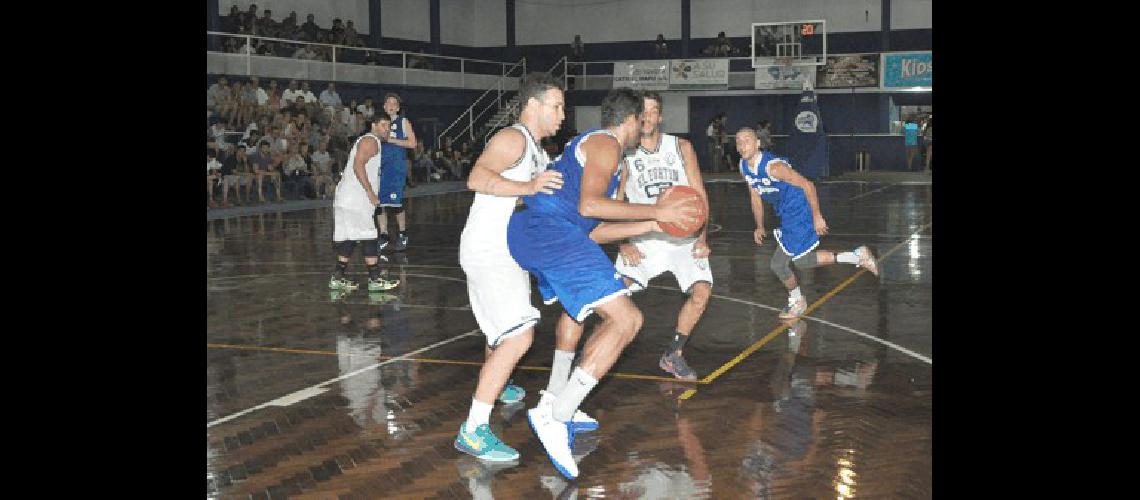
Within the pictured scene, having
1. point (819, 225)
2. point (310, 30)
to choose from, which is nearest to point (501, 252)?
point (819, 225)

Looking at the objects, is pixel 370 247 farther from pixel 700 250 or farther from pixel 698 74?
pixel 698 74

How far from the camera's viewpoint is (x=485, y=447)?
530cm

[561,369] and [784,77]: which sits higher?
[784,77]

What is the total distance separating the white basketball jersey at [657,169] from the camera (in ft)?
23.9

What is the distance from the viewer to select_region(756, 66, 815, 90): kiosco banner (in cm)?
3306

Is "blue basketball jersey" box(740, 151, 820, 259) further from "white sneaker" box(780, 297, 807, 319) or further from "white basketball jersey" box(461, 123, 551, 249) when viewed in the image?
"white basketball jersey" box(461, 123, 551, 249)

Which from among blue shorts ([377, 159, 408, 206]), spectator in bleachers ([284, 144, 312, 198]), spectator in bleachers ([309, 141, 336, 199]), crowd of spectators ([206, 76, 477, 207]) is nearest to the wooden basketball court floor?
blue shorts ([377, 159, 408, 206])

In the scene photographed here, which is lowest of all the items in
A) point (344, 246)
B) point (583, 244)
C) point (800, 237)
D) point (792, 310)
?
point (792, 310)

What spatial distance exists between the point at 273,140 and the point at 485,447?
1792 centimetres
